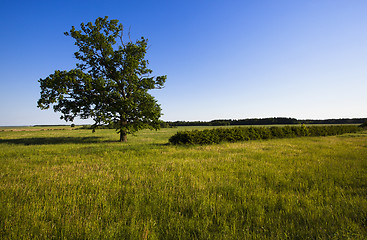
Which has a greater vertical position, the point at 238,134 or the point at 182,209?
the point at 238,134

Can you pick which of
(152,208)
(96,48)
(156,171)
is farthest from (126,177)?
(96,48)

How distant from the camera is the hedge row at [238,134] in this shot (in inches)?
628

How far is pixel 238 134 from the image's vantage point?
19141mm

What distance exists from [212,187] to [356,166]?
7810mm

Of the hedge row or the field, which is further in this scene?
the hedge row

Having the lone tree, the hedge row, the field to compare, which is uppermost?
the lone tree

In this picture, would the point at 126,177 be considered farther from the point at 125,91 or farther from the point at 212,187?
the point at 125,91

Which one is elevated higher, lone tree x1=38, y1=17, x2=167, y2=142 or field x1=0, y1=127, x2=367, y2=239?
lone tree x1=38, y1=17, x2=167, y2=142

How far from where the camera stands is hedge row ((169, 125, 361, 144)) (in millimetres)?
15945

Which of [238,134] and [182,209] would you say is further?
[238,134]

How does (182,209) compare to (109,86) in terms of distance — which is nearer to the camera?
(182,209)

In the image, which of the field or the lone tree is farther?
the lone tree

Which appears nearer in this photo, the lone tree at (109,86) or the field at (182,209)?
the field at (182,209)

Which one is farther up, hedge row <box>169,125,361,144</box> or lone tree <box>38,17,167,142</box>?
lone tree <box>38,17,167,142</box>
